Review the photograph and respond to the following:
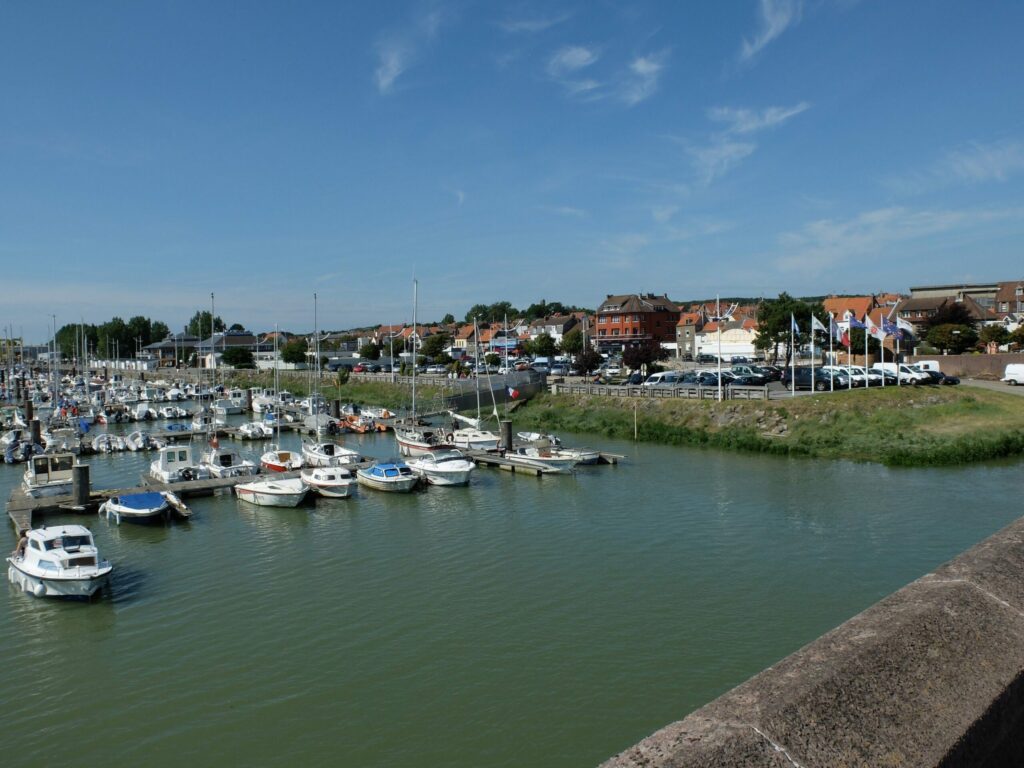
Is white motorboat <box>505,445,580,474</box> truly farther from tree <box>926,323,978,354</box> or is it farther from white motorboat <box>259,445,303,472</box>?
tree <box>926,323,978,354</box>

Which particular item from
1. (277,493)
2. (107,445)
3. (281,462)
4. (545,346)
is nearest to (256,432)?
(107,445)

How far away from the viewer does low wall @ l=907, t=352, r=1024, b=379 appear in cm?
6125

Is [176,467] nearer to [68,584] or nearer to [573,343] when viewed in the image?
[68,584]

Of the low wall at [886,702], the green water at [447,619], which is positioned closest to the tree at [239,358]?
the green water at [447,619]

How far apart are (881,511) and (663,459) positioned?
14.7 m

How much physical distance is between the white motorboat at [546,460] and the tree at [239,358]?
97405 millimetres

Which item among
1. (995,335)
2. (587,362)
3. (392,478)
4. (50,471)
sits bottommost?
(392,478)

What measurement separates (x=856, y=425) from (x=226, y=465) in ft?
112

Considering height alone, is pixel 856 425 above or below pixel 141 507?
above

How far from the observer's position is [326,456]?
40.3 metres

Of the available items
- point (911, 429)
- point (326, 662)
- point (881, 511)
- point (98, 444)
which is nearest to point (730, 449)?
point (911, 429)

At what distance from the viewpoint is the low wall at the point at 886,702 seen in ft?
10.2

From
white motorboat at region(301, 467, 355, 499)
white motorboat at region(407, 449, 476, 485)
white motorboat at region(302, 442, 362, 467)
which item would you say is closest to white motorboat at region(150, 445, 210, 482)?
white motorboat at region(302, 442, 362, 467)

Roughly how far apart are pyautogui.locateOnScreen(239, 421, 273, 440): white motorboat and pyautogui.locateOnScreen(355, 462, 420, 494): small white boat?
23.3m
